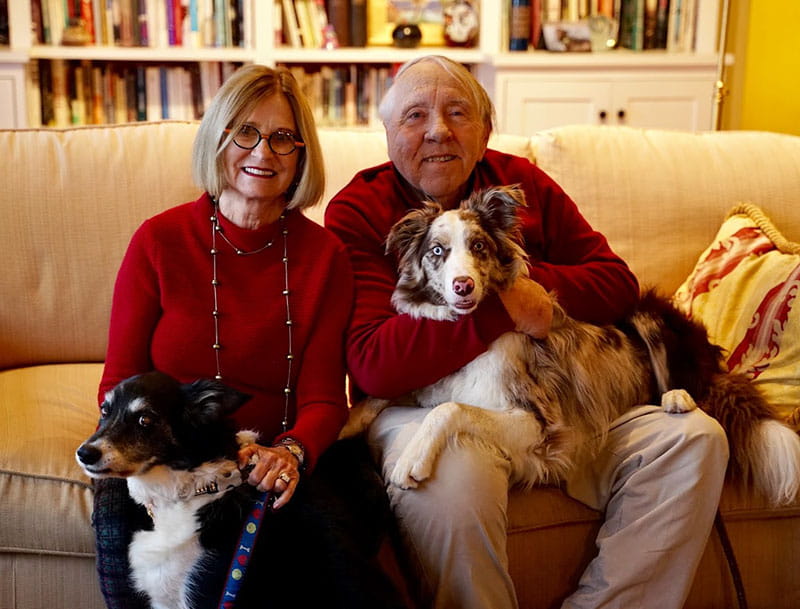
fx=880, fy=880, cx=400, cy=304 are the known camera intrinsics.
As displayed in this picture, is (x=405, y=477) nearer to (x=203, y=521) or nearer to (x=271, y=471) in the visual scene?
(x=271, y=471)

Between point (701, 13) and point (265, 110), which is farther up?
point (701, 13)

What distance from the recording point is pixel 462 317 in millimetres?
1823

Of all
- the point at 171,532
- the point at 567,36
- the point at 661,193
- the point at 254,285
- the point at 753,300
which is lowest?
the point at 171,532

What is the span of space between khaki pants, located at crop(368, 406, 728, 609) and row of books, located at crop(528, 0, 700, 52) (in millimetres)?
2723

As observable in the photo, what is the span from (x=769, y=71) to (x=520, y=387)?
3.20 m

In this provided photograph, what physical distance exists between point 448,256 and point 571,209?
1.70 ft

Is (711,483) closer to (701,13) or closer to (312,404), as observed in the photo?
(312,404)

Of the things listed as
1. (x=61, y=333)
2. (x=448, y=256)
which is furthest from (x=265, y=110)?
(x=61, y=333)

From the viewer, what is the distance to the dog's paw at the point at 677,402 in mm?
1880

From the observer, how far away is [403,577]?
179 centimetres

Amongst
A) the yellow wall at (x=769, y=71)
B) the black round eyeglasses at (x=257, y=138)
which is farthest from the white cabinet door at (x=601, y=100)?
the black round eyeglasses at (x=257, y=138)

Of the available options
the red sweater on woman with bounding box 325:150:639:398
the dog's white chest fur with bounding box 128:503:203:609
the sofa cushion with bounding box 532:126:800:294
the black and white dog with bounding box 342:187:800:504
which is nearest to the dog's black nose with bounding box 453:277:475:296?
the black and white dog with bounding box 342:187:800:504

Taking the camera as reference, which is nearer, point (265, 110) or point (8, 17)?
point (265, 110)

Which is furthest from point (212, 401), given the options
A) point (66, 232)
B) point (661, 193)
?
point (661, 193)
